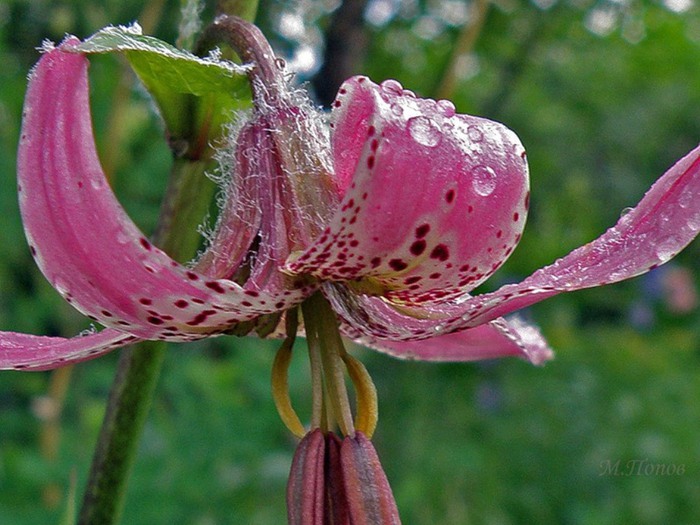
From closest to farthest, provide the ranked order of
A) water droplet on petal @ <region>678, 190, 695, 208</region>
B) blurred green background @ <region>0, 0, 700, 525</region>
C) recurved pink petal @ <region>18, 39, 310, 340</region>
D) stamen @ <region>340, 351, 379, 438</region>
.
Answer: recurved pink petal @ <region>18, 39, 310, 340</region> < water droplet on petal @ <region>678, 190, 695, 208</region> < stamen @ <region>340, 351, 379, 438</region> < blurred green background @ <region>0, 0, 700, 525</region>

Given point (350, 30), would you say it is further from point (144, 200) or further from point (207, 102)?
point (207, 102)

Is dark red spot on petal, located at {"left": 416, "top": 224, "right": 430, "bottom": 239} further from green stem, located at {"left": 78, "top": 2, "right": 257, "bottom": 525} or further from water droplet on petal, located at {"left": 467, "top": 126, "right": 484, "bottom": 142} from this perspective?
green stem, located at {"left": 78, "top": 2, "right": 257, "bottom": 525}

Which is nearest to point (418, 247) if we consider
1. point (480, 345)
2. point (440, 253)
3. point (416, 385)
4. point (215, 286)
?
point (440, 253)

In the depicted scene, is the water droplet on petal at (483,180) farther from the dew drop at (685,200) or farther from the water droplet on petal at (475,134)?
the dew drop at (685,200)

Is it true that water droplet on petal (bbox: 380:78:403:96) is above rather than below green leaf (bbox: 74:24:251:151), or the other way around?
above

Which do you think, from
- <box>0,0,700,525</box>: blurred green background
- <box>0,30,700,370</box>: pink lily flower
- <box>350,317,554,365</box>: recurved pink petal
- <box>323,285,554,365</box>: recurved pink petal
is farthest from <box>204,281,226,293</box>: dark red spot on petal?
<box>0,0,700,525</box>: blurred green background

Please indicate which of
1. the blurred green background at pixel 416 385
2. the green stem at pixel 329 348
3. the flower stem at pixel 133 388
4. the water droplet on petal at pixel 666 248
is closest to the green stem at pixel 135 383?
the flower stem at pixel 133 388
